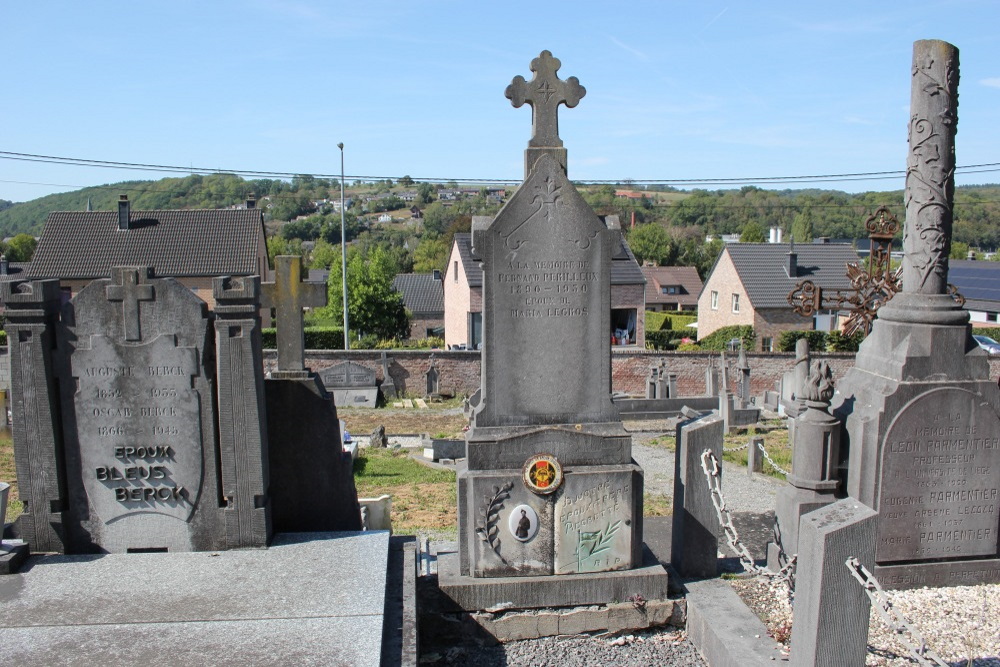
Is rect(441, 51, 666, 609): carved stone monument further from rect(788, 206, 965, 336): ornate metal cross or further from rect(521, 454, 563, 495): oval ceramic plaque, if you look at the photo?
rect(788, 206, 965, 336): ornate metal cross

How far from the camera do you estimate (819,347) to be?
28.9 meters

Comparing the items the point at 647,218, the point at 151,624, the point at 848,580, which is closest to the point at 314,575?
the point at 151,624

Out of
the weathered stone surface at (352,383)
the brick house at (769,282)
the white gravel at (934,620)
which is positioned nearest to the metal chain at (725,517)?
the white gravel at (934,620)

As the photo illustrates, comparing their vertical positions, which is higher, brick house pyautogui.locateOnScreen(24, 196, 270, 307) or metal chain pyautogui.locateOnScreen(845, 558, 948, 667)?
brick house pyautogui.locateOnScreen(24, 196, 270, 307)

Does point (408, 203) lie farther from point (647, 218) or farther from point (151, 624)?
point (151, 624)

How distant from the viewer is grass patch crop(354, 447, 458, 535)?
998 centimetres

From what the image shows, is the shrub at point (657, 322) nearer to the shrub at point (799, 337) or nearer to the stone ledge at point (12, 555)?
the shrub at point (799, 337)

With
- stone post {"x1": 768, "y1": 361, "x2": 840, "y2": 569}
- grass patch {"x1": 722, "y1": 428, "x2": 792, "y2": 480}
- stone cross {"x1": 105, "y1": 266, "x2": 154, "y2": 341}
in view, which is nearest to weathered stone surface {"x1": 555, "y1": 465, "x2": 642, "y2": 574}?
stone post {"x1": 768, "y1": 361, "x2": 840, "y2": 569}

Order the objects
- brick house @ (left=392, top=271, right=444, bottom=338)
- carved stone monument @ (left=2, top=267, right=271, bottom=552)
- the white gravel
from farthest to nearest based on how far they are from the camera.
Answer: brick house @ (left=392, top=271, right=444, bottom=338), carved stone monument @ (left=2, top=267, right=271, bottom=552), the white gravel

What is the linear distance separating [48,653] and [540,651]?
317 centimetres

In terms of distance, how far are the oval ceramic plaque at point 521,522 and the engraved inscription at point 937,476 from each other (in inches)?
120

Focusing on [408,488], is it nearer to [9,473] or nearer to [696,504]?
[696,504]

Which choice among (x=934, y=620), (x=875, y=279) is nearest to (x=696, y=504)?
(x=934, y=620)

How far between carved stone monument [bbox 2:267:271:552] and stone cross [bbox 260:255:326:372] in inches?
55.7
